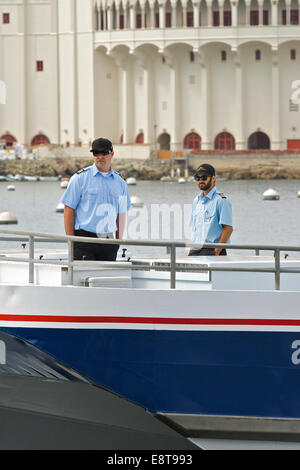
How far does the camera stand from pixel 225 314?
591cm

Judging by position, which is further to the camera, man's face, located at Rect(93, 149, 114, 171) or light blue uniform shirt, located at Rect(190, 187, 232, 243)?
light blue uniform shirt, located at Rect(190, 187, 232, 243)

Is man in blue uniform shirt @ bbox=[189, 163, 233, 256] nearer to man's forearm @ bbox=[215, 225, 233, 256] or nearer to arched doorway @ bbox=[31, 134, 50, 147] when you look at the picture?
man's forearm @ bbox=[215, 225, 233, 256]

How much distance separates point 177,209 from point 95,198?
1072cm

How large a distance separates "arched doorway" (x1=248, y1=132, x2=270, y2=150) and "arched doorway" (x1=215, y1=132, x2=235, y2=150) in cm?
111

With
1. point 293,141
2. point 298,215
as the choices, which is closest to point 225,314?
point 298,215

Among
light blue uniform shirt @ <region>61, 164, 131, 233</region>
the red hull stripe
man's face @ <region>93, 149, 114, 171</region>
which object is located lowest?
the red hull stripe

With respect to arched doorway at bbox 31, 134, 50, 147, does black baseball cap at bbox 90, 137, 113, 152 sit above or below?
below

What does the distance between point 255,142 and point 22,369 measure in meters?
68.1

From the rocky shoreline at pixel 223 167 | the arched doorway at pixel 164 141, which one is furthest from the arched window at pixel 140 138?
the rocky shoreline at pixel 223 167

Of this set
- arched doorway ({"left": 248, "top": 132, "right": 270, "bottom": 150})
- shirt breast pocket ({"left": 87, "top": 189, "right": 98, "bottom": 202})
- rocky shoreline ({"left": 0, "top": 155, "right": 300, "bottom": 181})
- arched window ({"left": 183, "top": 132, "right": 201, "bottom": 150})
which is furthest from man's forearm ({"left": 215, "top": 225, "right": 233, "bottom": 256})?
arched window ({"left": 183, "top": 132, "right": 201, "bottom": 150})

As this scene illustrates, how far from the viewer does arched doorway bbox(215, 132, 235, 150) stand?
240 feet

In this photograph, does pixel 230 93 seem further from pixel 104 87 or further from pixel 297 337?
pixel 297 337

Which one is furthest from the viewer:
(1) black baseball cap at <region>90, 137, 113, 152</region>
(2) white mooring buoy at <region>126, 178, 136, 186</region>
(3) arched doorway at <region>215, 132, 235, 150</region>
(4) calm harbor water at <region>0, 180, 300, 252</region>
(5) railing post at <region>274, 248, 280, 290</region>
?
(3) arched doorway at <region>215, 132, 235, 150</region>

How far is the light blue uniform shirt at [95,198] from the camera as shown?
6426 millimetres
